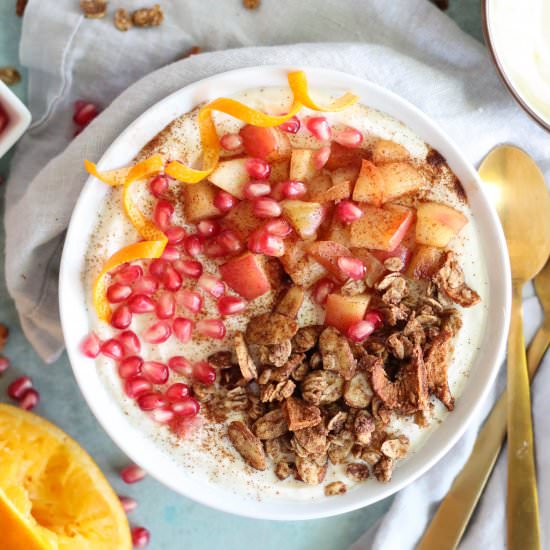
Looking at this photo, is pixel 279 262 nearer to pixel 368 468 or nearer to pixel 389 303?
pixel 389 303

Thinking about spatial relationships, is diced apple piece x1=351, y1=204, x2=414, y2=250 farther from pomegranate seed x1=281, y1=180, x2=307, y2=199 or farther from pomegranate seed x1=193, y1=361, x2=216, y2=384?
pomegranate seed x1=193, y1=361, x2=216, y2=384

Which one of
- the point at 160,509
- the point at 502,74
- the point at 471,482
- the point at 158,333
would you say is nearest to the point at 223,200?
the point at 158,333

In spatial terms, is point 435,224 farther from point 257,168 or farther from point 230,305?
point 230,305

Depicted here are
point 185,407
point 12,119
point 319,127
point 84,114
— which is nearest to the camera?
point 319,127

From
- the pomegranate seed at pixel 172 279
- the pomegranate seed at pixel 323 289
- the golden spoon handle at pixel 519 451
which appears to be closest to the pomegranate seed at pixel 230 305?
the pomegranate seed at pixel 172 279

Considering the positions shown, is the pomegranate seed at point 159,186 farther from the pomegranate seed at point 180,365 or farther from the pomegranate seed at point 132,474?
the pomegranate seed at point 132,474

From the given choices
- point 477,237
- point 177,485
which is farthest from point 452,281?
point 177,485
